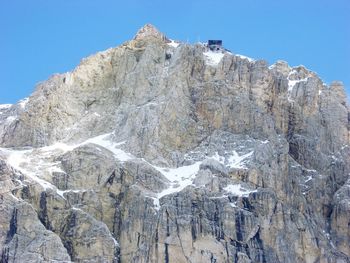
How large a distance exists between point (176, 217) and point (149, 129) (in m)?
23.1

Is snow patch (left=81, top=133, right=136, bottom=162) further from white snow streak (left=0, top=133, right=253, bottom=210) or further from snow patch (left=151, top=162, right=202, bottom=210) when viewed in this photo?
snow patch (left=151, top=162, right=202, bottom=210)

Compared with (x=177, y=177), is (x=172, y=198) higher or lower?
lower

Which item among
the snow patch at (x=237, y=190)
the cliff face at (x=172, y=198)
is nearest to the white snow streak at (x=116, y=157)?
the snow patch at (x=237, y=190)

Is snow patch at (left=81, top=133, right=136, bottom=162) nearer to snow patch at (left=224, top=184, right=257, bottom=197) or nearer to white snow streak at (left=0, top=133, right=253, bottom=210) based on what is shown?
white snow streak at (left=0, top=133, right=253, bottom=210)

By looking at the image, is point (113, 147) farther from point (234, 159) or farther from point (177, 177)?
point (234, 159)

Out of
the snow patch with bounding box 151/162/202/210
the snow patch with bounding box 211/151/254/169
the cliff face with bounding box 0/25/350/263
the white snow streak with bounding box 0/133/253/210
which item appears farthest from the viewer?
the snow patch with bounding box 211/151/254/169

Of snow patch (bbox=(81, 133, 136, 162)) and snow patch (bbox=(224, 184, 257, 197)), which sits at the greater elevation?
snow patch (bbox=(81, 133, 136, 162))

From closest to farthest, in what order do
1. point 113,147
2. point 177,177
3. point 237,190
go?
1. point 237,190
2. point 177,177
3. point 113,147

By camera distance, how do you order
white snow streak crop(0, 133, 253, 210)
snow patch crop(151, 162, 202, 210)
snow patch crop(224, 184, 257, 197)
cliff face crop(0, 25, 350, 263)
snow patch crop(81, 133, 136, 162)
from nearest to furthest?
1. cliff face crop(0, 25, 350, 263)
2. snow patch crop(224, 184, 257, 197)
3. snow patch crop(151, 162, 202, 210)
4. white snow streak crop(0, 133, 253, 210)
5. snow patch crop(81, 133, 136, 162)

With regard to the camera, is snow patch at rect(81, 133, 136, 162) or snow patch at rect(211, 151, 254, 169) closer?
snow patch at rect(211, 151, 254, 169)

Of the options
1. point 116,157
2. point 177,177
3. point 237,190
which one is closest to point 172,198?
point 177,177

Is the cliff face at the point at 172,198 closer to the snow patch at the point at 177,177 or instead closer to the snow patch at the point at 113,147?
the snow patch at the point at 177,177

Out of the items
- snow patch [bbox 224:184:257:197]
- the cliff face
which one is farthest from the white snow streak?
the cliff face

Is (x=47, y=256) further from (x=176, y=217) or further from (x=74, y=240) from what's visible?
(x=176, y=217)
